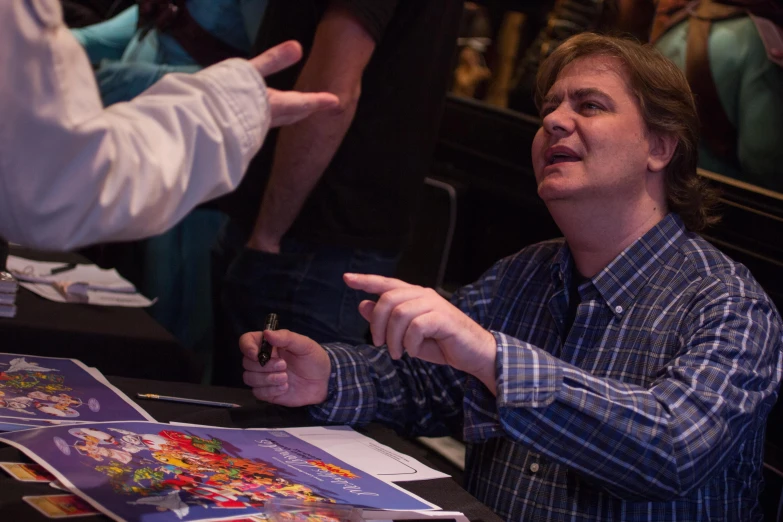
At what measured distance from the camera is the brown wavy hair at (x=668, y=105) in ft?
5.59

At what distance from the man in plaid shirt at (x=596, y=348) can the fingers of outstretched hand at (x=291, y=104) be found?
0.28 metres

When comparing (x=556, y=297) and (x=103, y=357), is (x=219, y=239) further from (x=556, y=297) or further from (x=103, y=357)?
(x=556, y=297)

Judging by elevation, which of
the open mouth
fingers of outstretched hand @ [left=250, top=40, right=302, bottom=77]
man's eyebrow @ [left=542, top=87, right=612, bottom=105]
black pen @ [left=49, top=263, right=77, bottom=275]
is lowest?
black pen @ [left=49, top=263, right=77, bottom=275]

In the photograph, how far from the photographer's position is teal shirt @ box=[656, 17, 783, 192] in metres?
2.21

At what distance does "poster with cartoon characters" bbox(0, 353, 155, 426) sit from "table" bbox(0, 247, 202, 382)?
0.17m

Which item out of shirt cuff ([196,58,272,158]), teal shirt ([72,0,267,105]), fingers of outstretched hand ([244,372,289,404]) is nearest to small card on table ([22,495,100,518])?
shirt cuff ([196,58,272,158])

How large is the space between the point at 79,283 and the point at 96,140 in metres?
1.28

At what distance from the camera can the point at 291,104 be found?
108 centimetres

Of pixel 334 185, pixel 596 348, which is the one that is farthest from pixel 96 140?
pixel 334 185

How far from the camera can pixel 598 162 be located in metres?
1.65

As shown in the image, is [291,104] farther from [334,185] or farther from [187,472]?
[334,185]

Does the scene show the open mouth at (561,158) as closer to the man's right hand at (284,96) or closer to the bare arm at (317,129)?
the bare arm at (317,129)

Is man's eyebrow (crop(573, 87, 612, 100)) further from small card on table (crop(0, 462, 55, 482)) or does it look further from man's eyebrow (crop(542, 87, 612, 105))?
small card on table (crop(0, 462, 55, 482))

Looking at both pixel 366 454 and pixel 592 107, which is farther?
pixel 592 107
